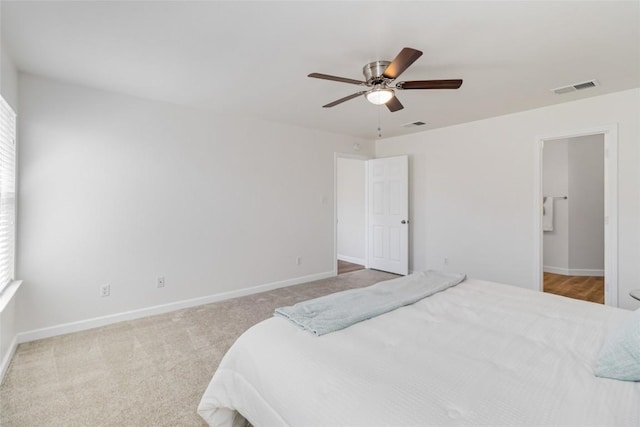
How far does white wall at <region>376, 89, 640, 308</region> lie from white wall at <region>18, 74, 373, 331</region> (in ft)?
6.27

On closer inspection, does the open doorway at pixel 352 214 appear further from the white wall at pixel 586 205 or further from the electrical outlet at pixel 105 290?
the electrical outlet at pixel 105 290

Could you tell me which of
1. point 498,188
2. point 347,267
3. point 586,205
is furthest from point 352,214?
point 586,205

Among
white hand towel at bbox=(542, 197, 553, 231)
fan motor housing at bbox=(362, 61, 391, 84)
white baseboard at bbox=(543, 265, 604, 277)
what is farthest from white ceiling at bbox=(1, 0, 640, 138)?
white baseboard at bbox=(543, 265, 604, 277)

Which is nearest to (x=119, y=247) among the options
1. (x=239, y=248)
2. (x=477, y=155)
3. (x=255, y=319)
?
(x=239, y=248)

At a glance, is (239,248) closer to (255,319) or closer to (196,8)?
(255,319)

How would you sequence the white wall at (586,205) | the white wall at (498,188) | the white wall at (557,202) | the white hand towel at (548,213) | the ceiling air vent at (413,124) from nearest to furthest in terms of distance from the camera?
1. the white wall at (498,188)
2. the ceiling air vent at (413,124)
3. the white wall at (586,205)
4. the white wall at (557,202)
5. the white hand towel at (548,213)

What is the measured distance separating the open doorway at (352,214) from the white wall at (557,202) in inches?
129

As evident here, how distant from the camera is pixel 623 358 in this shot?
1.16 meters

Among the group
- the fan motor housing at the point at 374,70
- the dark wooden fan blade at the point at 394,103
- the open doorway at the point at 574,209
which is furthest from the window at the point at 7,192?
the open doorway at the point at 574,209

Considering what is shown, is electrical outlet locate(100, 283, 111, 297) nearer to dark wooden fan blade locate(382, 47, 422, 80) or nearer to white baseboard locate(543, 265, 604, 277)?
dark wooden fan blade locate(382, 47, 422, 80)

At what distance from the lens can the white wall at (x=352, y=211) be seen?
20.7ft

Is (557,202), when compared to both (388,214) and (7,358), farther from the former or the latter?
(7,358)

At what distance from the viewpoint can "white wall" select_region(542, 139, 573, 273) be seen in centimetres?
539

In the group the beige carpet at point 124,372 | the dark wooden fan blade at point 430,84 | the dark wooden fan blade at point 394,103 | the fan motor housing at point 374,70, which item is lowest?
the beige carpet at point 124,372
